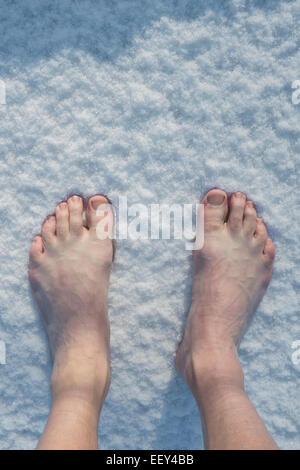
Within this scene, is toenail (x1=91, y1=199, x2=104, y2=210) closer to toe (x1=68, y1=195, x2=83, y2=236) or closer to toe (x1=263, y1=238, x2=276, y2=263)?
toe (x1=68, y1=195, x2=83, y2=236)

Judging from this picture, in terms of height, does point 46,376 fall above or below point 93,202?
below

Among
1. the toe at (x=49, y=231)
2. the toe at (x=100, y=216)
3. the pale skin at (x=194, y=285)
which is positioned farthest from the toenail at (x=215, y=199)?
the toe at (x=49, y=231)

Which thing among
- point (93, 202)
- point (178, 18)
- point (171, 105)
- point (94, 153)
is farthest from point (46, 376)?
point (178, 18)

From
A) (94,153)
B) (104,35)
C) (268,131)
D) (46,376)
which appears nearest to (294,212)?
(268,131)

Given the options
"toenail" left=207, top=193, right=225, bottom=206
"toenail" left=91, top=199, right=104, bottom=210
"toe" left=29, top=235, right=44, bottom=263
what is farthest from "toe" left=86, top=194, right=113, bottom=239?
"toenail" left=207, top=193, right=225, bottom=206

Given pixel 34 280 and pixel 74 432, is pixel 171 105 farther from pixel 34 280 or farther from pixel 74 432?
pixel 74 432

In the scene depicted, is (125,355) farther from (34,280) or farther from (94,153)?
(94,153)
